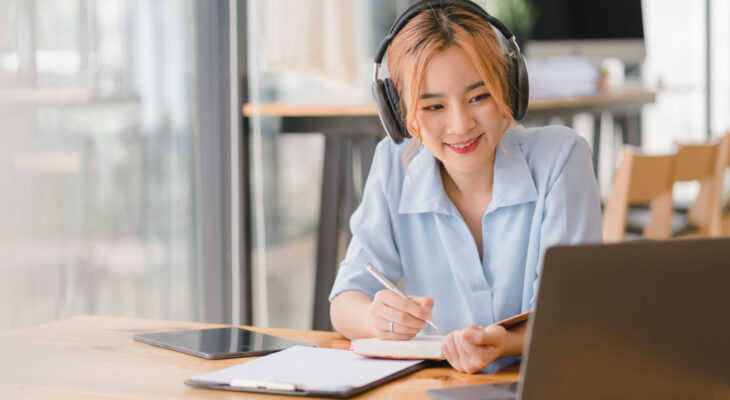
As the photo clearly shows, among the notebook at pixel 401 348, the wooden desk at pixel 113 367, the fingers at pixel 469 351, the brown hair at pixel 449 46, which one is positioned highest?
the brown hair at pixel 449 46

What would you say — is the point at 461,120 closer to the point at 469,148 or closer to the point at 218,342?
the point at 469,148

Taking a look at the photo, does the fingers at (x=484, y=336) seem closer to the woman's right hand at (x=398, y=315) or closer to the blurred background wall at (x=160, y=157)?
the woman's right hand at (x=398, y=315)

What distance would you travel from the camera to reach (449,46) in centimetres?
124

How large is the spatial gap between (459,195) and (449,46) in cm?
29

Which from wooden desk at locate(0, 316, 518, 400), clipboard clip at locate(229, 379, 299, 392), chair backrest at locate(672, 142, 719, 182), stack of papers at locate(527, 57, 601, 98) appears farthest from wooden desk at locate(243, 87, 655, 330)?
stack of papers at locate(527, 57, 601, 98)

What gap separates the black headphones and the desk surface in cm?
108

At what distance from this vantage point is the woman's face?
1239 millimetres

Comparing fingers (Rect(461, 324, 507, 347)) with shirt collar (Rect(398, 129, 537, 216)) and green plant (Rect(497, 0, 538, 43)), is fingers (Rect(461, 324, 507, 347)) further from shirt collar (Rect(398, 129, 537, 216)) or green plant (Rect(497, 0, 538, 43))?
green plant (Rect(497, 0, 538, 43))

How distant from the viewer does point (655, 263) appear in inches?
28.7

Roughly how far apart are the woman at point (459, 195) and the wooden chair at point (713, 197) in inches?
75.5

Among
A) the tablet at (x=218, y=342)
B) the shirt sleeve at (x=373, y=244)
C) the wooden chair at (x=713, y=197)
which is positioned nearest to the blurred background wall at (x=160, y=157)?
the tablet at (x=218, y=342)

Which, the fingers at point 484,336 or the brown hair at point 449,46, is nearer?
the fingers at point 484,336

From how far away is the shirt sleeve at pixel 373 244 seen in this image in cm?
137

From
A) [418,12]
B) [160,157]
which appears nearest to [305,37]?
[160,157]
